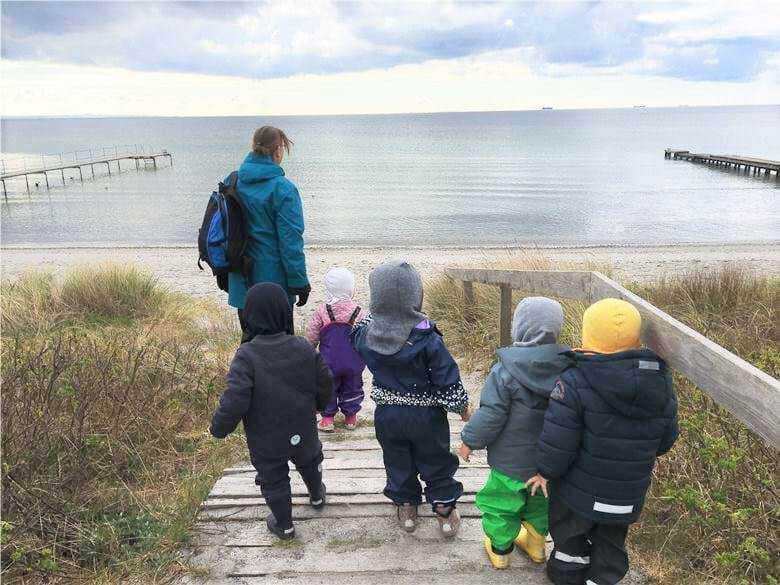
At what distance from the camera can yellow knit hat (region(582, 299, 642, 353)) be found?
7.54 ft

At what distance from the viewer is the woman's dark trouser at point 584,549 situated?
2455 millimetres

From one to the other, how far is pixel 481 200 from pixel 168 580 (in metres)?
35.3

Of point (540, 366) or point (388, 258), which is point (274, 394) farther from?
point (388, 258)

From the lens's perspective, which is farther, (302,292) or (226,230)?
(302,292)

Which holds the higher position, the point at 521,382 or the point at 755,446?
the point at 521,382

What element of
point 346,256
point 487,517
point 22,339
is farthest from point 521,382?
point 346,256

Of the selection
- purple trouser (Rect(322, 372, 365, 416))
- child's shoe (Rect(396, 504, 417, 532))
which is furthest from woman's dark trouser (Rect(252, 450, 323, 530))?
purple trouser (Rect(322, 372, 365, 416))

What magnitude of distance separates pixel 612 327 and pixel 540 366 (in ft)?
1.12

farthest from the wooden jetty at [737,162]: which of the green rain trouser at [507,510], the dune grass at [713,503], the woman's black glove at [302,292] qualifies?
the green rain trouser at [507,510]

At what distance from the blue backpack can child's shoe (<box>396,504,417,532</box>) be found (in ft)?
6.97

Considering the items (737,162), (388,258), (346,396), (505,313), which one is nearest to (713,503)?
(346,396)

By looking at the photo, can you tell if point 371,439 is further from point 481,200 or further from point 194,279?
point 481,200

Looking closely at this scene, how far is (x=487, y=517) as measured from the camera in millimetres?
2680

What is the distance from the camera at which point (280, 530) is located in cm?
289
